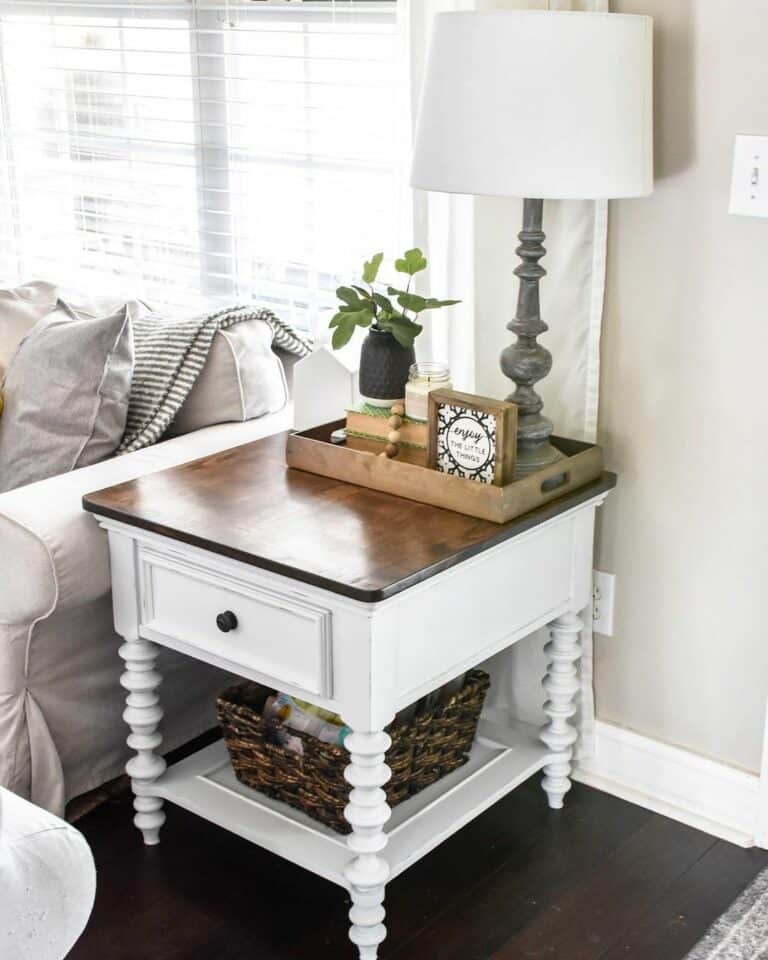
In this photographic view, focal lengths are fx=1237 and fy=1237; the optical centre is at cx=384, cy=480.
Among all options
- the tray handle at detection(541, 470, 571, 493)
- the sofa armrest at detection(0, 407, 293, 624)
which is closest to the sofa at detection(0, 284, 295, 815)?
the sofa armrest at detection(0, 407, 293, 624)

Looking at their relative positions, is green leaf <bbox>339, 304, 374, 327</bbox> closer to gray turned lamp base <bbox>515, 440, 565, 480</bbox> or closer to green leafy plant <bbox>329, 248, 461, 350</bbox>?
green leafy plant <bbox>329, 248, 461, 350</bbox>

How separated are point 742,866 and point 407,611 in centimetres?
83

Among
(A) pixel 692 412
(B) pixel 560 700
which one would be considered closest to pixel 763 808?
(B) pixel 560 700

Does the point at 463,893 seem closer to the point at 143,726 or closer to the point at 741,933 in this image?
the point at 741,933

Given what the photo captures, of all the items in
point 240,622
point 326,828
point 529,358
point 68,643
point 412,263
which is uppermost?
point 412,263

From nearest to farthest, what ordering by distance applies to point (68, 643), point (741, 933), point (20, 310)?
point (741, 933), point (68, 643), point (20, 310)

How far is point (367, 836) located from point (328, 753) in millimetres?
168

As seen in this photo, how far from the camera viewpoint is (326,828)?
1.96 m

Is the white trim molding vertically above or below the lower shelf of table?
below

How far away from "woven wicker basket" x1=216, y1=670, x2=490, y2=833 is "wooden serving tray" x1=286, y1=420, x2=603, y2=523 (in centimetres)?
37

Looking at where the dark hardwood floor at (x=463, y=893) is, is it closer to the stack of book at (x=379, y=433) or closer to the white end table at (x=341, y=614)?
the white end table at (x=341, y=614)

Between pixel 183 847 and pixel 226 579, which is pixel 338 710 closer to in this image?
pixel 226 579

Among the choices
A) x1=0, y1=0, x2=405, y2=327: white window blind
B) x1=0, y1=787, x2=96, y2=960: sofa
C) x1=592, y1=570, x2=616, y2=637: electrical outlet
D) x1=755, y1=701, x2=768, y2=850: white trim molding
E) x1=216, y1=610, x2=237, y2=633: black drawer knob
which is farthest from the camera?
x1=0, y1=0, x2=405, y2=327: white window blind

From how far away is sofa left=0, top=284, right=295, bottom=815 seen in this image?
193 centimetres
